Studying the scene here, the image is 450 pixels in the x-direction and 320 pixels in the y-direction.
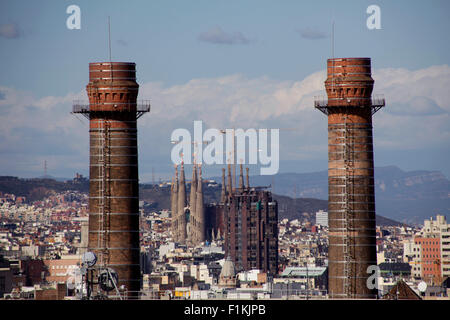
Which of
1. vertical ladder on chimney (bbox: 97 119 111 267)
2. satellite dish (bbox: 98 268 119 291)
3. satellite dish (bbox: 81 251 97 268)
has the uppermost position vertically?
vertical ladder on chimney (bbox: 97 119 111 267)

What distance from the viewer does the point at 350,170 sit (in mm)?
88188

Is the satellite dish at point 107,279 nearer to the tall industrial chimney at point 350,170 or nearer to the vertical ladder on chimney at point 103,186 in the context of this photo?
the vertical ladder on chimney at point 103,186

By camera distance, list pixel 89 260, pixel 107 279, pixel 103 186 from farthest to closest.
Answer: pixel 103 186, pixel 107 279, pixel 89 260

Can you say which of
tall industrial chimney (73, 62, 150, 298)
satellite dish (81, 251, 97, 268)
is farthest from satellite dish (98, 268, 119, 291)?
tall industrial chimney (73, 62, 150, 298)

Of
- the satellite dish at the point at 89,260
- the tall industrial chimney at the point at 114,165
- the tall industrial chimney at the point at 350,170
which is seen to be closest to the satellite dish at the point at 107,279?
the satellite dish at the point at 89,260

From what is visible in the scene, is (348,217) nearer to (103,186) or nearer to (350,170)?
(350,170)

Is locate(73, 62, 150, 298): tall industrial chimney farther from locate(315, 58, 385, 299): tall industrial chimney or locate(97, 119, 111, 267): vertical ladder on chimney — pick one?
locate(315, 58, 385, 299): tall industrial chimney

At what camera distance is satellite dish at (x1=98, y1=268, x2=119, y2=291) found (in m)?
74.2

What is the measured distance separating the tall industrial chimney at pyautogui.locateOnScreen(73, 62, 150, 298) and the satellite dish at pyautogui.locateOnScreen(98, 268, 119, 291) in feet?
19.1

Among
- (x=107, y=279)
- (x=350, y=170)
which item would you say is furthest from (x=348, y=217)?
(x=107, y=279)

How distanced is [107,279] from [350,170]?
21.2 metres

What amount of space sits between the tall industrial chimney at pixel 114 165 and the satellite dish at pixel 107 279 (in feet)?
19.1

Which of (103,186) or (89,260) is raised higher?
(103,186)
